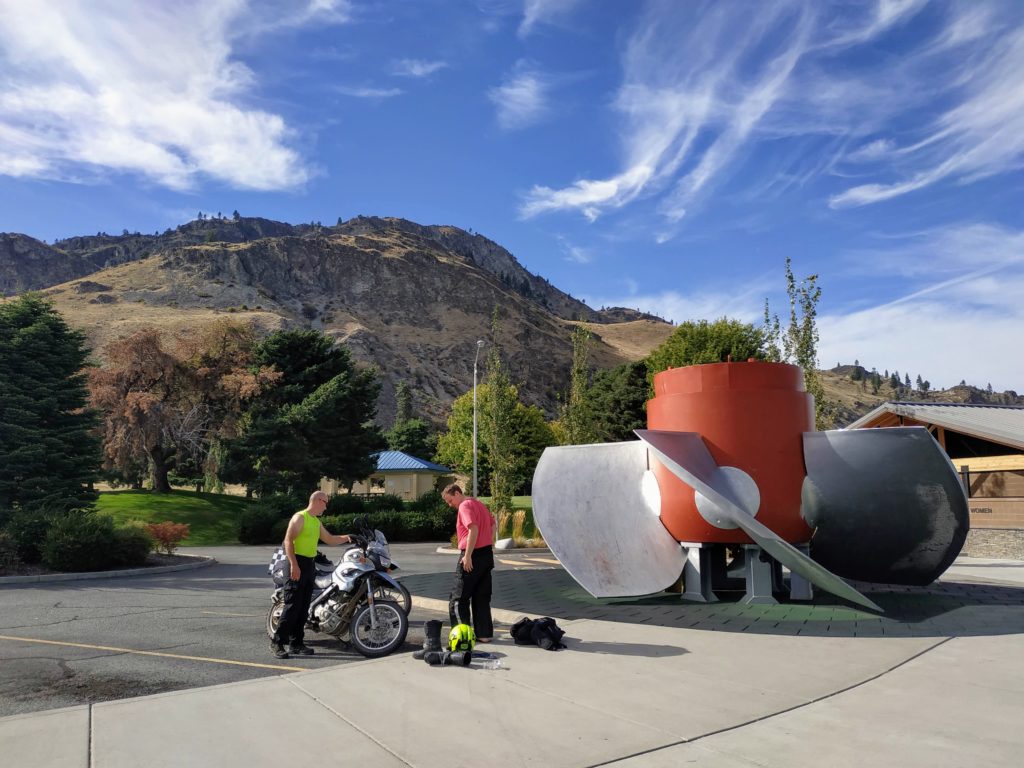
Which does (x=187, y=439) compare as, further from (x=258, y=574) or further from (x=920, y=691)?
(x=920, y=691)

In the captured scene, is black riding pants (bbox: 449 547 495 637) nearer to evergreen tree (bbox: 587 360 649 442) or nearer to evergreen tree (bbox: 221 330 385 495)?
evergreen tree (bbox: 221 330 385 495)

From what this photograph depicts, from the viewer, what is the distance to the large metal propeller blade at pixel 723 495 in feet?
27.2

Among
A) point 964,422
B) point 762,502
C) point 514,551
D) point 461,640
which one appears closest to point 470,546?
point 461,640

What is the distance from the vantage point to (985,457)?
24906 millimetres

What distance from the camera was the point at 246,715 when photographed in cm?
509

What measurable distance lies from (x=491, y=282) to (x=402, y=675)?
180388 mm

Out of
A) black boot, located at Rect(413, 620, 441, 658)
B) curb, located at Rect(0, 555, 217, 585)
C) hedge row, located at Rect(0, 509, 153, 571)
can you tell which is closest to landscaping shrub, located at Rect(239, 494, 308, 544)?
curb, located at Rect(0, 555, 217, 585)

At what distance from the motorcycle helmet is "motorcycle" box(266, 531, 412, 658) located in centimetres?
74

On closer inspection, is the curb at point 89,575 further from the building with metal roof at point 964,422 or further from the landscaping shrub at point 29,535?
the building with metal roof at point 964,422

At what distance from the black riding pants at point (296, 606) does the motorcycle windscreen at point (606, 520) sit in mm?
3773

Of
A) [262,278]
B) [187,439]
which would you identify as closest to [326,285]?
[262,278]

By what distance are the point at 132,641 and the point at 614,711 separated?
19.3 feet

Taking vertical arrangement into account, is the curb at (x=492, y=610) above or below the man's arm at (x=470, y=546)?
below

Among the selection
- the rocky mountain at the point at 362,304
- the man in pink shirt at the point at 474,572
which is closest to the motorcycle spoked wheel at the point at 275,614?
the man in pink shirt at the point at 474,572
